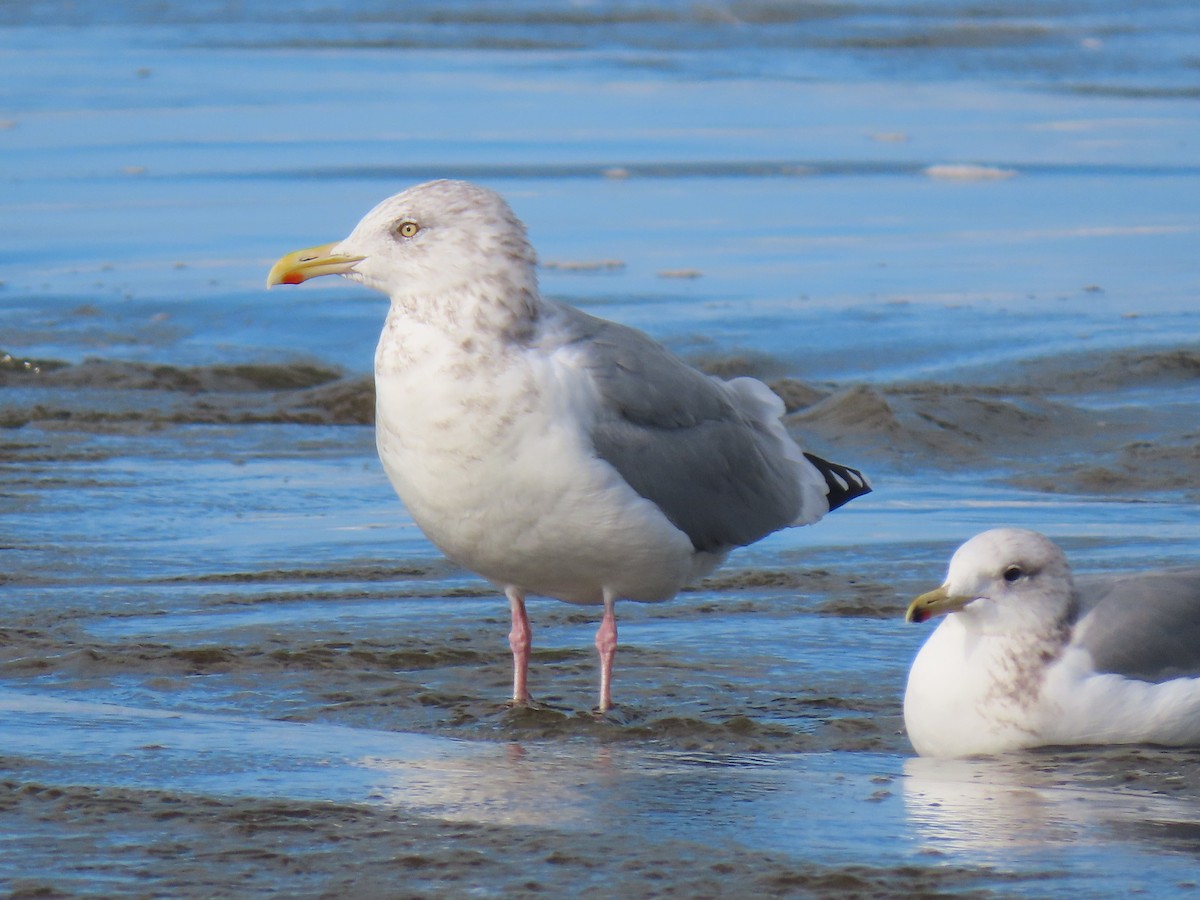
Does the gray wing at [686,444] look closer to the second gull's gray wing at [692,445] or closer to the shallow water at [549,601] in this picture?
the second gull's gray wing at [692,445]

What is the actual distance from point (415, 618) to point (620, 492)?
3.57 ft

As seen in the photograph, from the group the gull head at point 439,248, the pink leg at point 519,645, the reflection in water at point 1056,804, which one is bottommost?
the reflection in water at point 1056,804

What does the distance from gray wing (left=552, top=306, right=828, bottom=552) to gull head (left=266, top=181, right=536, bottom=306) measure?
0.24 metres

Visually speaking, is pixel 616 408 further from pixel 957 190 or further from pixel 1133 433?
pixel 957 190

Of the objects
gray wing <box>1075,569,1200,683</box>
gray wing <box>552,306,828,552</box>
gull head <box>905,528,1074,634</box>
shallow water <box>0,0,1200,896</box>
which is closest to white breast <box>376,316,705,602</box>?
gray wing <box>552,306,828,552</box>

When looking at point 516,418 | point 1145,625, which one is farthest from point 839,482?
point 516,418

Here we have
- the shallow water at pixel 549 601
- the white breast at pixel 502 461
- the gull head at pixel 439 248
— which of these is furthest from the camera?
the gull head at pixel 439 248

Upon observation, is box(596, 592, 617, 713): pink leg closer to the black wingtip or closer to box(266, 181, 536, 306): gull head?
box(266, 181, 536, 306): gull head

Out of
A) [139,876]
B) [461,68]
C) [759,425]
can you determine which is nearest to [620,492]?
[759,425]

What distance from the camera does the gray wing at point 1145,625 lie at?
190 inches

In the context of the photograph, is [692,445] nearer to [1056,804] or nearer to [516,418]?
[516,418]

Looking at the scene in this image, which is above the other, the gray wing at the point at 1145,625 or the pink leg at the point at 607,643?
the gray wing at the point at 1145,625

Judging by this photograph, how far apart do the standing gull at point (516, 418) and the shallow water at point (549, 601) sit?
364 millimetres

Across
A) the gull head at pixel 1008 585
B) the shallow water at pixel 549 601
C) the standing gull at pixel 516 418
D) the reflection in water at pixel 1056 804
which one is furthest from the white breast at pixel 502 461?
the reflection in water at pixel 1056 804
